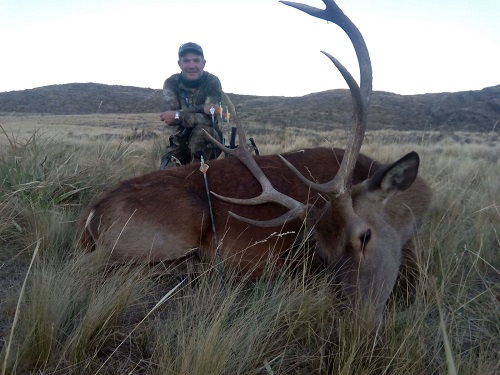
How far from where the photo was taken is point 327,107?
193 ft

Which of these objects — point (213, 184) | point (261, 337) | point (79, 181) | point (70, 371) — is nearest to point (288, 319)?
point (261, 337)

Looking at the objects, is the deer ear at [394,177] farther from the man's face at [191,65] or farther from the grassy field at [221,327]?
the man's face at [191,65]

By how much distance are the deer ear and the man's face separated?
4.71 meters

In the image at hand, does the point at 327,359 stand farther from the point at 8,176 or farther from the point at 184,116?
the point at 184,116

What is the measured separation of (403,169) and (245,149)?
4.83 ft

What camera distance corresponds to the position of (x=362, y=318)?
2785mm

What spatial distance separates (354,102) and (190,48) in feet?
15.5

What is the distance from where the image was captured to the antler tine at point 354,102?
3635 mm

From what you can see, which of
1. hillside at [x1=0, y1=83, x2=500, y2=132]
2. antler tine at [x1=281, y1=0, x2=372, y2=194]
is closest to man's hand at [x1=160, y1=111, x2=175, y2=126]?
antler tine at [x1=281, y1=0, x2=372, y2=194]

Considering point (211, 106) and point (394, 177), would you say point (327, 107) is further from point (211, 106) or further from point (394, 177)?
point (394, 177)

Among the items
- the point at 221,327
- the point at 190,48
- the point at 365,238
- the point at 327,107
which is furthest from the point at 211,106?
the point at 327,107

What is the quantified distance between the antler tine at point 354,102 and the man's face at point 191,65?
13.1ft

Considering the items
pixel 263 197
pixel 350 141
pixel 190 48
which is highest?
pixel 190 48

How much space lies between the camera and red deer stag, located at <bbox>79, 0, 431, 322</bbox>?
3548mm
